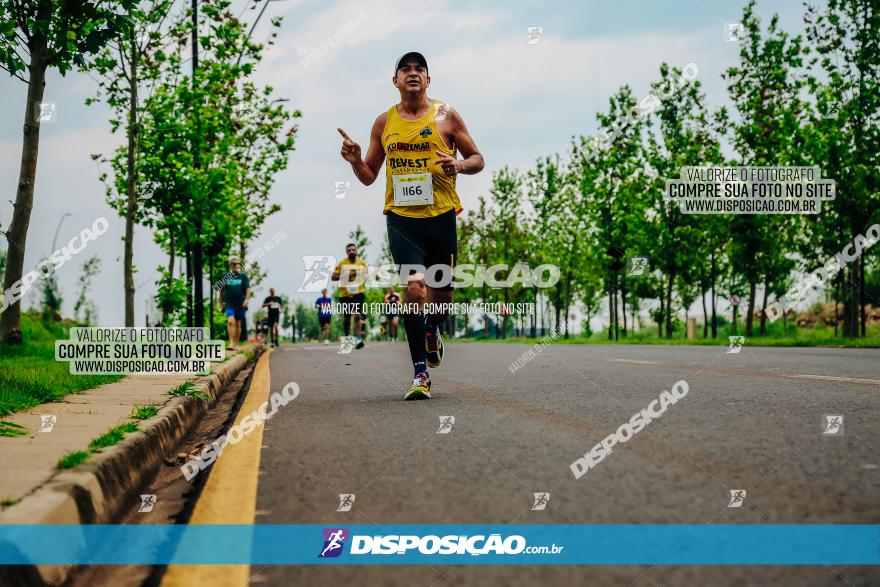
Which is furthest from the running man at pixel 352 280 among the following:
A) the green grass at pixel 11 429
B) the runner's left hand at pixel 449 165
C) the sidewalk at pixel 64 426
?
the green grass at pixel 11 429

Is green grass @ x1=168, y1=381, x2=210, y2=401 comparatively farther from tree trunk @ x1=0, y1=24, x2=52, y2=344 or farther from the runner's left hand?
tree trunk @ x1=0, y1=24, x2=52, y2=344

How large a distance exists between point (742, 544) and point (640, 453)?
1.30 metres

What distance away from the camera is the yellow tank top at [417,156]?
699 centimetres

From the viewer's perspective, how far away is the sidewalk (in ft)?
11.0

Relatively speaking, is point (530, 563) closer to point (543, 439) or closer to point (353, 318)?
point (543, 439)

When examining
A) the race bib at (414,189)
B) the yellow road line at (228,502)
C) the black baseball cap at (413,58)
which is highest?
the black baseball cap at (413,58)

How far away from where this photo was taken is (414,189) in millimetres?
7004

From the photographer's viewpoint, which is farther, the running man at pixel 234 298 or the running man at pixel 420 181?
the running man at pixel 234 298

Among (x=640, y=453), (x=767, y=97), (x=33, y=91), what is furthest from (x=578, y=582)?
(x=767, y=97)

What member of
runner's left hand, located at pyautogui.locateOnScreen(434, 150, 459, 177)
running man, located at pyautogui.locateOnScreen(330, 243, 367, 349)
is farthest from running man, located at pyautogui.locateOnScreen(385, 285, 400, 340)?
runner's left hand, located at pyautogui.locateOnScreen(434, 150, 459, 177)

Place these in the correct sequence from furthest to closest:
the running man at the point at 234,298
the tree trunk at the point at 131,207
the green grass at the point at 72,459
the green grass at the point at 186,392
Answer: the running man at the point at 234,298 → the tree trunk at the point at 131,207 → the green grass at the point at 186,392 → the green grass at the point at 72,459

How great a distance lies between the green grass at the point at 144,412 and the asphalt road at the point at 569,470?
2.45ft

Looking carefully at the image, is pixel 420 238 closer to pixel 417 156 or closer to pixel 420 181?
pixel 420 181

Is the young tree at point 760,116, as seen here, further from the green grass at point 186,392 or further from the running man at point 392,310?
the green grass at point 186,392
